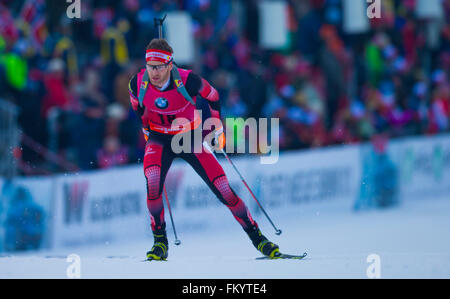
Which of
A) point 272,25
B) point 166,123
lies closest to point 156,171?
point 166,123

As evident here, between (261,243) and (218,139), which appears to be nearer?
(218,139)

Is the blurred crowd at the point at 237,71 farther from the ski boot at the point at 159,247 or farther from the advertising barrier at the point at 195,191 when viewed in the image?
the ski boot at the point at 159,247

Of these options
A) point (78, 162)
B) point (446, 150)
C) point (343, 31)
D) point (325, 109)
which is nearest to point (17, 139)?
point (78, 162)

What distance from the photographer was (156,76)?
7895 millimetres

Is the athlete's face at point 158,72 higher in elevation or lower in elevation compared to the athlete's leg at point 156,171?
higher

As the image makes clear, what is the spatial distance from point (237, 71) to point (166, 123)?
5481 millimetres

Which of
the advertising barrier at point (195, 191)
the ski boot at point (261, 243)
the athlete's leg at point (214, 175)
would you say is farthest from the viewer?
the advertising barrier at point (195, 191)

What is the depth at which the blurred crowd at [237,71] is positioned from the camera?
12062 mm

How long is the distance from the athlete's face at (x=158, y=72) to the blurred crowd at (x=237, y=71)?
8.01 feet

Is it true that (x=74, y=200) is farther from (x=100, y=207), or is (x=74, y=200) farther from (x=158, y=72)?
(x=158, y=72)

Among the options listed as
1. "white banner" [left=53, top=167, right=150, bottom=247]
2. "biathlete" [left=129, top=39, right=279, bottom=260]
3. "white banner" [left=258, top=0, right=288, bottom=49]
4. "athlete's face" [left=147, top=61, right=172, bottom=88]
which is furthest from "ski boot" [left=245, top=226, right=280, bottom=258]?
"white banner" [left=258, top=0, right=288, bottom=49]

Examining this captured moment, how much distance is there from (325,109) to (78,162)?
445cm

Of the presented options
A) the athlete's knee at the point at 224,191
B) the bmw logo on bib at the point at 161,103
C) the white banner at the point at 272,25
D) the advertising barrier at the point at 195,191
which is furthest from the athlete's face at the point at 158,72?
the white banner at the point at 272,25

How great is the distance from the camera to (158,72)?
789cm
